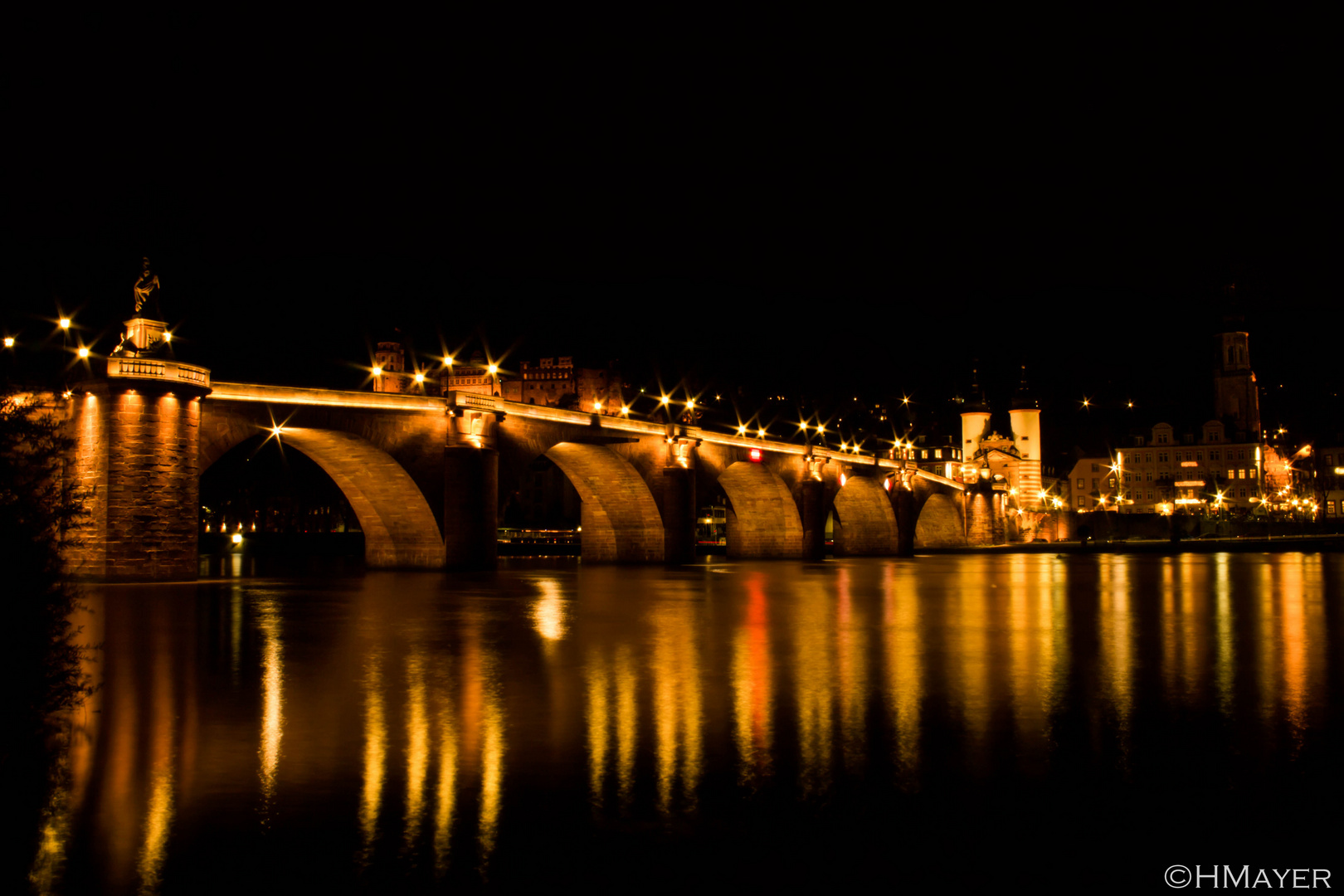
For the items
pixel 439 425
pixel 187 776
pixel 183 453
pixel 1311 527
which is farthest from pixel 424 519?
pixel 1311 527

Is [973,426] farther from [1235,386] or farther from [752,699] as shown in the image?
[752,699]

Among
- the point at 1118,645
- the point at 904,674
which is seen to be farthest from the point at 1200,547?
the point at 904,674

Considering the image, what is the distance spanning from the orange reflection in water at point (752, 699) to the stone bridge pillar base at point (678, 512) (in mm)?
37017

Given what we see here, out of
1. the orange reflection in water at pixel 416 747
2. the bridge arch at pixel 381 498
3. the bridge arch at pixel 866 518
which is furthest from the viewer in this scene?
the bridge arch at pixel 866 518

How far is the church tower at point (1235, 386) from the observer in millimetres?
120344

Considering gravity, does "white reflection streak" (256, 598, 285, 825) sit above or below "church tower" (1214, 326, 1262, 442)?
below

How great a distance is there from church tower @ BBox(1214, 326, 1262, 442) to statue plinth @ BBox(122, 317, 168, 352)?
114m

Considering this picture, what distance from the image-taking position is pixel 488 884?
18.4ft

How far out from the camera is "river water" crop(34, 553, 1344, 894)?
5.96 meters

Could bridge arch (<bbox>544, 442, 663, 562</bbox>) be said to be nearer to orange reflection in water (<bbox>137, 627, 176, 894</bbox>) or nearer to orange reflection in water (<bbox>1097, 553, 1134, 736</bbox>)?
orange reflection in water (<bbox>1097, 553, 1134, 736</bbox>)

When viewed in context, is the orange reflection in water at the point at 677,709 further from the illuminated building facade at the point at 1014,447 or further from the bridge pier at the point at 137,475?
the illuminated building facade at the point at 1014,447

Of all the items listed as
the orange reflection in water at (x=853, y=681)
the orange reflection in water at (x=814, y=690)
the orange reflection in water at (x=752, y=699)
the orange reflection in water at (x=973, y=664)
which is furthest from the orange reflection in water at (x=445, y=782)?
the orange reflection in water at (x=973, y=664)

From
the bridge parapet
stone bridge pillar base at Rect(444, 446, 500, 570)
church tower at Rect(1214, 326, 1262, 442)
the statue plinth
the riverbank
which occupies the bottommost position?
the riverbank

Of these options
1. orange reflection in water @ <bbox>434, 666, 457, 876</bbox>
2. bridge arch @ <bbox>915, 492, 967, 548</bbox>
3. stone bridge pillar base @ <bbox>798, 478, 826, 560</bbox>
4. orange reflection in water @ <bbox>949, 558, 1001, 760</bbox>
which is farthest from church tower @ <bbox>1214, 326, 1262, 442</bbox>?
orange reflection in water @ <bbox>434, 666, 457, 876</bbox>
